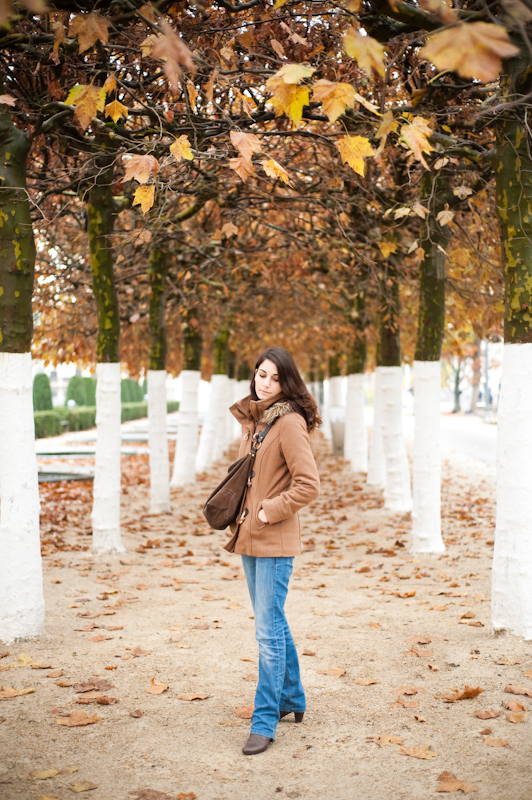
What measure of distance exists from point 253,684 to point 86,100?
11.8ft

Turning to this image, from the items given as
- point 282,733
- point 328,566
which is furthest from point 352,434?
point 282,733

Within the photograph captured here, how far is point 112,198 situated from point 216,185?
1.27 metres

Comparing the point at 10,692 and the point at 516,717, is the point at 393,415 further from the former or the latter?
the point at 10,692

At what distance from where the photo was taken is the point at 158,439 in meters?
11.2

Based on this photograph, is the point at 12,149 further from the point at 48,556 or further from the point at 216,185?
the point at 48,556

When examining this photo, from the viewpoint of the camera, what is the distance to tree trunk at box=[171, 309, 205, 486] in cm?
1434

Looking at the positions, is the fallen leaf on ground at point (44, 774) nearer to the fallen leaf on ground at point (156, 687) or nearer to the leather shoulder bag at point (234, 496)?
the fallen leaf on ground at point (156, 687)

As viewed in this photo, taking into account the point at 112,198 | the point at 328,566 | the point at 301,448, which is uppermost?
the point at 112,198

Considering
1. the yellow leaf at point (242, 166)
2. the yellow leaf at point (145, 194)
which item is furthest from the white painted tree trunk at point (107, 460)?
the yellow leaf at point (242, 166)

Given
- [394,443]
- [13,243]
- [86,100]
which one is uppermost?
[86,100]

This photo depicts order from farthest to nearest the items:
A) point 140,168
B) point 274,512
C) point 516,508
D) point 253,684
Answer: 1. point 516,508
2. point 253,684
3. point 140,168
4. point 274,512

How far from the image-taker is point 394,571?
307 inches

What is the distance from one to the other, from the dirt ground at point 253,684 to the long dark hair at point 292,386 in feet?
5.59

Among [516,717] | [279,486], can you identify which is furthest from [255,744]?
[516,717]
